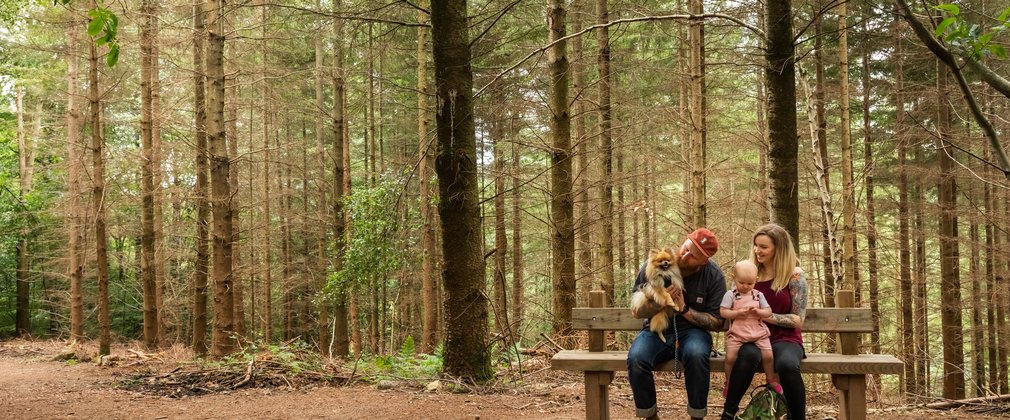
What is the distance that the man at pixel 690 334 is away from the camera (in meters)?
4.25

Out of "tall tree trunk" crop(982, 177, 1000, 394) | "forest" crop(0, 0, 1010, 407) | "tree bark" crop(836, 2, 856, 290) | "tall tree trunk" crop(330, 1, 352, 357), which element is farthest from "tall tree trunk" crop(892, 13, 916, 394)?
"tall tree trunk" crop(330, 1, 352, 357)

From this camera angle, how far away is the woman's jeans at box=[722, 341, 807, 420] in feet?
13.6

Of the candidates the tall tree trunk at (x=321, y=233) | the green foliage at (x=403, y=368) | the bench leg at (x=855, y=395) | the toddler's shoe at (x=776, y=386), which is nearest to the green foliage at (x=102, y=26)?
the toddler's shoe at (x=776, y=386)

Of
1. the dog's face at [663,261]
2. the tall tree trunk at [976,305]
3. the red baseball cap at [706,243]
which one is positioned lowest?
the tall tree trunk at [976,305]

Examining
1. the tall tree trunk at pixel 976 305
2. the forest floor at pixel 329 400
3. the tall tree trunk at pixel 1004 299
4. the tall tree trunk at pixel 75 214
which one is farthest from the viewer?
the tall tree trunk at pixel 75 214

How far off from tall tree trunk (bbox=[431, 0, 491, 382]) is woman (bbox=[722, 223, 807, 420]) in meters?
2.54

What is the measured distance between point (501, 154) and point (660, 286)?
1402 cm

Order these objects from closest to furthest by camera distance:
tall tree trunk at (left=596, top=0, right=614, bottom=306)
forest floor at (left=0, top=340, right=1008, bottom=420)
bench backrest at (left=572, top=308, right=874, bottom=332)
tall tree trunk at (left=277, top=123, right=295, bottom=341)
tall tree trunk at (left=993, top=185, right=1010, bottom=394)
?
bench backrest at (left=572, top=308, right=874, bottom=332) < forest floor at (left=0, top=340, right=1008, bottom=420) < tall tree trunk at (left=596, top=0, right=614, bottom=306) < tall tree trunk at (left=993, top=185, right=1010, bottom=394) < tall tree trunk at (left=277, top=123, right=295, bottom=341)

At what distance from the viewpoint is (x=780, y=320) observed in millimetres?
4238

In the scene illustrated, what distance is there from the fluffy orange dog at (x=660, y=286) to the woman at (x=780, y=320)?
517 mm

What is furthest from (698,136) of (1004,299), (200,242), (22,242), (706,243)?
(22,242)

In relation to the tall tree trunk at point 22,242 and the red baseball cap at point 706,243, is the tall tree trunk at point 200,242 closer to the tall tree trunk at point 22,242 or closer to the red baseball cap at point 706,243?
the red baseball cap at point 706,243

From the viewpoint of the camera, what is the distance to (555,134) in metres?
8.13

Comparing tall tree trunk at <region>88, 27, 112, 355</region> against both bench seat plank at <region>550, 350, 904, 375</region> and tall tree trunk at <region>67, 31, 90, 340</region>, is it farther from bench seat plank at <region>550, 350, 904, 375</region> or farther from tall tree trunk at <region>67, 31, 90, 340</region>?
bench seat plank at <region>550, 350, 904, 375</region>
